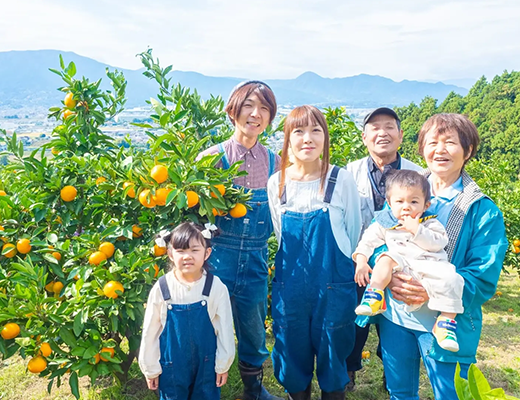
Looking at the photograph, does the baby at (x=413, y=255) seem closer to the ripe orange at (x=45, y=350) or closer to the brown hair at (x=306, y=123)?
the brown hair at (x=306, y=123)

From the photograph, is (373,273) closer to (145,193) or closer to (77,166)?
(145,193)

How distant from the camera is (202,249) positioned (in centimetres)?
191

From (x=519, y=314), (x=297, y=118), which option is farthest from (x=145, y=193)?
(x=519, y=314)

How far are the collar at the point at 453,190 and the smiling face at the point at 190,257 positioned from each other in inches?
45.9

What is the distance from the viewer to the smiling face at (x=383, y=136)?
2387mm

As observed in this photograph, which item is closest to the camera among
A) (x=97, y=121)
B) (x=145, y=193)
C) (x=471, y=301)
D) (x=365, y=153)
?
(x=471, y=301)

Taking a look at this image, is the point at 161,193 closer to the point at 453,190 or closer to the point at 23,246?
the point at 23,246

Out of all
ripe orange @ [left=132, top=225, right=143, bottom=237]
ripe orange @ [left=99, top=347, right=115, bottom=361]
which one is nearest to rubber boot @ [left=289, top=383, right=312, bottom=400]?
ripe orange @ [left=99, top=347, right=115, bottom=361]

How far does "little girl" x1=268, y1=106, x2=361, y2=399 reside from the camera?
78.5 inches

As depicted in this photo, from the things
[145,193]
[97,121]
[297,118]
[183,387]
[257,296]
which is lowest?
[183,387]

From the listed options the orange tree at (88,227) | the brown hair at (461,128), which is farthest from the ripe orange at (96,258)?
the brown hair at (461,128)

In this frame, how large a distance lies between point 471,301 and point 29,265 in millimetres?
2084

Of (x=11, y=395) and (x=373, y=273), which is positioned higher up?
(x=373, y=273)

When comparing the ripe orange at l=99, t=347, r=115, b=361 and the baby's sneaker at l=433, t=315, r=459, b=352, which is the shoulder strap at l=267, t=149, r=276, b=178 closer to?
the baby's sneaker at l=433, t=315, r=459, b=352
